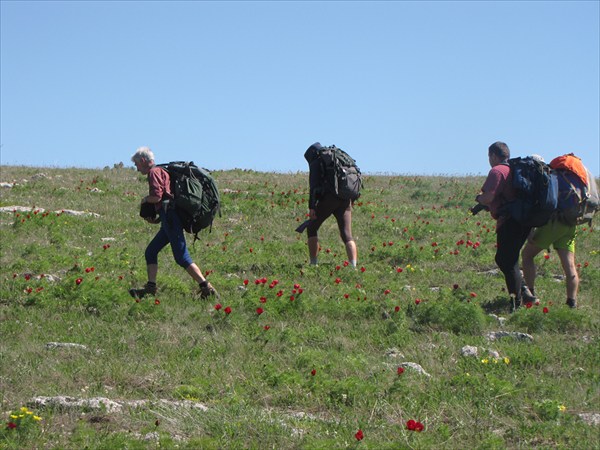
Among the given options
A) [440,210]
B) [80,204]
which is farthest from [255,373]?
[440,210]

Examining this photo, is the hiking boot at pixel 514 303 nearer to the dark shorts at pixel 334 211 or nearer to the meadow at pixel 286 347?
the meadow at pixel 286 347

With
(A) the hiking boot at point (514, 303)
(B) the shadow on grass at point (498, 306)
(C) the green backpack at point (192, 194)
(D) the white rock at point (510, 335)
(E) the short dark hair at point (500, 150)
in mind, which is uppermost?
(E) the short dark hair at point (500, 150)

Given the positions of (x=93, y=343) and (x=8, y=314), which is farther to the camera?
(x=8, y=314)

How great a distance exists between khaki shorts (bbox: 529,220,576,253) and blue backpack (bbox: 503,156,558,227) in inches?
10.7

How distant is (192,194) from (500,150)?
375 centimetres

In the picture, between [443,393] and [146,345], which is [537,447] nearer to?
[443,393]

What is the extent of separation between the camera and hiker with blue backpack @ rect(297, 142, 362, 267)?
1157 centimetres

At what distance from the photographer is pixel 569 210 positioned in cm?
930

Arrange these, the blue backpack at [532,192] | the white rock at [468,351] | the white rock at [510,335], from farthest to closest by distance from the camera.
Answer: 1. the blue backpack at [532,192]
2. the white rock at [510,335]
3. the white rock at [468,351]

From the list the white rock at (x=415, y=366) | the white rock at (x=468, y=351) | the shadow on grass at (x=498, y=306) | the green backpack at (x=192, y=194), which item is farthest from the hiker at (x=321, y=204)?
the white rock at (x=415, y=366)

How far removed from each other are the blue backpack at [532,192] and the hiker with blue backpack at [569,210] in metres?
0.23

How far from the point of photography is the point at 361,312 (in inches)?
359

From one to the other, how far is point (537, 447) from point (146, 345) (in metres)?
3.96

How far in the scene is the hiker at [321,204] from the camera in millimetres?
11727
